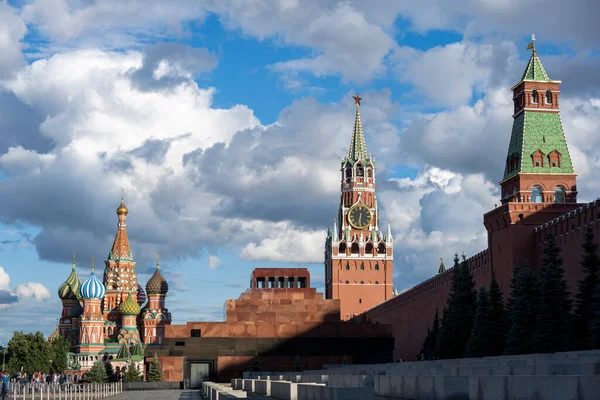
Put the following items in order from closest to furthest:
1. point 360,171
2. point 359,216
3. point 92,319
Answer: point 92,319
point 359,216
point 360,171

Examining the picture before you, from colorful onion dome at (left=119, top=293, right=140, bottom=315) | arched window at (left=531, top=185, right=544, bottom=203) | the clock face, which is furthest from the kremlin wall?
colorful onion dome at (left=119, top=293, right=140, bottom=315)

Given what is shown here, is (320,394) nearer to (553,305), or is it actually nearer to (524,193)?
(553,305)

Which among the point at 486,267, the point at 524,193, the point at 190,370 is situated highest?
the point at 524,193

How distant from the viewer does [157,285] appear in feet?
352

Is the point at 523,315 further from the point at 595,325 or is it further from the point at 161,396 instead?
the point at 161,396

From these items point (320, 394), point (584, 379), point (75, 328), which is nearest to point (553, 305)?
point (320, 394)

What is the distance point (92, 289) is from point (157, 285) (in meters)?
9.69

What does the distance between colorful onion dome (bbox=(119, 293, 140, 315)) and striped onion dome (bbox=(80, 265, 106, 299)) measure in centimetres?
288

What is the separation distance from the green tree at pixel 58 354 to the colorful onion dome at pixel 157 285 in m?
14.5

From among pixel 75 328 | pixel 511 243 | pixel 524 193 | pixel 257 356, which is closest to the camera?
pixel 511 243

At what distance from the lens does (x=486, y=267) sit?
41.8 m

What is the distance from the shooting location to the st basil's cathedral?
97.2m

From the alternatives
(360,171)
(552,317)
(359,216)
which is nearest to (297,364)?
(552,317)

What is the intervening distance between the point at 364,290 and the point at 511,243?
60071 mm
